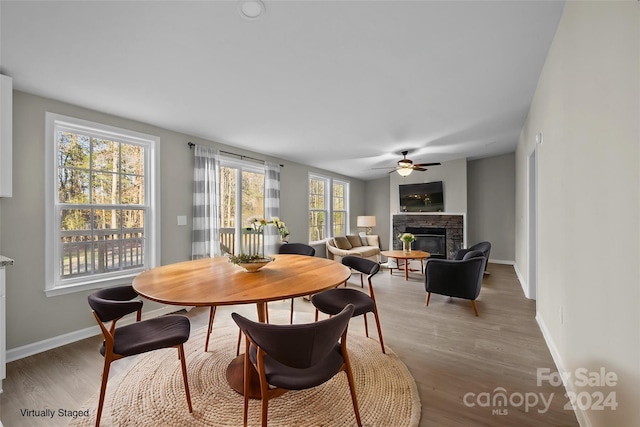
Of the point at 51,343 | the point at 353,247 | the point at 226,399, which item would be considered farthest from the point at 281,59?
the point at 353,247

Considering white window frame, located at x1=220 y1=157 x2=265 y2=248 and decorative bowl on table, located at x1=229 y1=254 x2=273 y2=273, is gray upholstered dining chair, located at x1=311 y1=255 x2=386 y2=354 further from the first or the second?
white window frame, located at x1=220 y1=157 x2=265 y2=248

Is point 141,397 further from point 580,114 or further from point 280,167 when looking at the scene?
point 280,167

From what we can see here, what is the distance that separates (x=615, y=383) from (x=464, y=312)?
2333 mm

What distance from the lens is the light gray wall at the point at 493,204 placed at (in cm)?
666

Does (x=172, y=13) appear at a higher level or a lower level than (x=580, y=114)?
higher

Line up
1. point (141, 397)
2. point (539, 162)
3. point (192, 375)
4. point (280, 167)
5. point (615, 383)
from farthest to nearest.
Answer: point (280, 167)
point (539, 162)
point (192, 375)
point (141, 397)
point (615, 383)

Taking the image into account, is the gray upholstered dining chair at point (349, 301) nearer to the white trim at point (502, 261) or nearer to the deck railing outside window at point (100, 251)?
the deck railing outside window at point (100, 251)

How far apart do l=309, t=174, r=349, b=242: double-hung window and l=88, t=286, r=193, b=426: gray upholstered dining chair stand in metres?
4.61

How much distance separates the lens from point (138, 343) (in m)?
1.64

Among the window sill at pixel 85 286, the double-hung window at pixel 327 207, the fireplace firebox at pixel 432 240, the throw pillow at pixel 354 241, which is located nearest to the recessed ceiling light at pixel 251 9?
the window sill at pixel 85 286

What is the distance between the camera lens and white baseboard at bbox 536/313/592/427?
5.17ft

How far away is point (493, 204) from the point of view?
689 centimetres

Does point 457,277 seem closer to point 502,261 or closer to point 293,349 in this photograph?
point 293,349

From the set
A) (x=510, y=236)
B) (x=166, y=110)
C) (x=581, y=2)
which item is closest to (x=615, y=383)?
(x=581, y=2)
